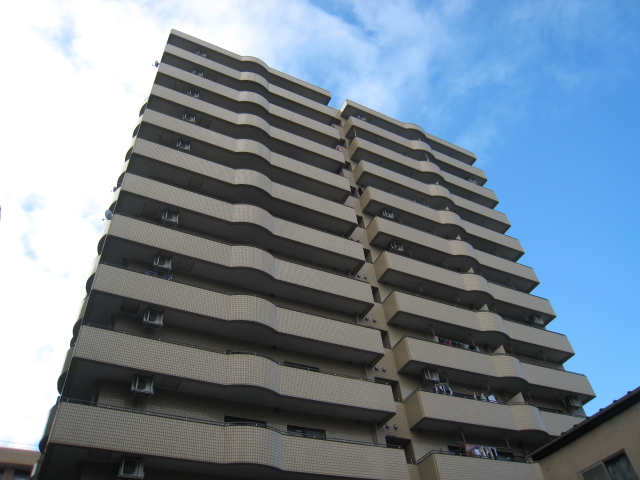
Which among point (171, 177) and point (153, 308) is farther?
point (171, 177)

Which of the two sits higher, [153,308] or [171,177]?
[171,177]

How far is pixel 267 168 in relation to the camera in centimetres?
3072

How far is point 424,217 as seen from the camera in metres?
34.6

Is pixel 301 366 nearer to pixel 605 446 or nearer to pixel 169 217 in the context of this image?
pixel 169 217

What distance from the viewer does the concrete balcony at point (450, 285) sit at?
2934 centimetres

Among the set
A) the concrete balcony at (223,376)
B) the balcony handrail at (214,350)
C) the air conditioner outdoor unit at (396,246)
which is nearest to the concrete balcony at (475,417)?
the concrete balcony at (223,376)

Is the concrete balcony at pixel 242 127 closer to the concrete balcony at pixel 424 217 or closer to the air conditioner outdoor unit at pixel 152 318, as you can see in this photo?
the concrete balcony at pixel 424 217

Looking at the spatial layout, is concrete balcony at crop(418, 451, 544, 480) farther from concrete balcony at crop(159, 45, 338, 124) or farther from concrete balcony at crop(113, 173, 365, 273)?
concrete balcony at crop(159, 45, 338, 124)

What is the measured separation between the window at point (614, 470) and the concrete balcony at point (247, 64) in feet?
110

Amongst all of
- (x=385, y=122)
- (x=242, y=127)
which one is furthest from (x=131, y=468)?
(x=385, y=122)

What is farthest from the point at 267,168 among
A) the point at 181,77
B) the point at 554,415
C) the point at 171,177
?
the point at 554,415

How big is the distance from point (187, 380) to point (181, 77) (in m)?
21.9

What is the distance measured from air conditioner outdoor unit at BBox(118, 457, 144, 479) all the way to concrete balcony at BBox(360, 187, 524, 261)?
21.9m

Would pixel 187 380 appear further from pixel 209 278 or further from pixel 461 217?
pixel 461 217
